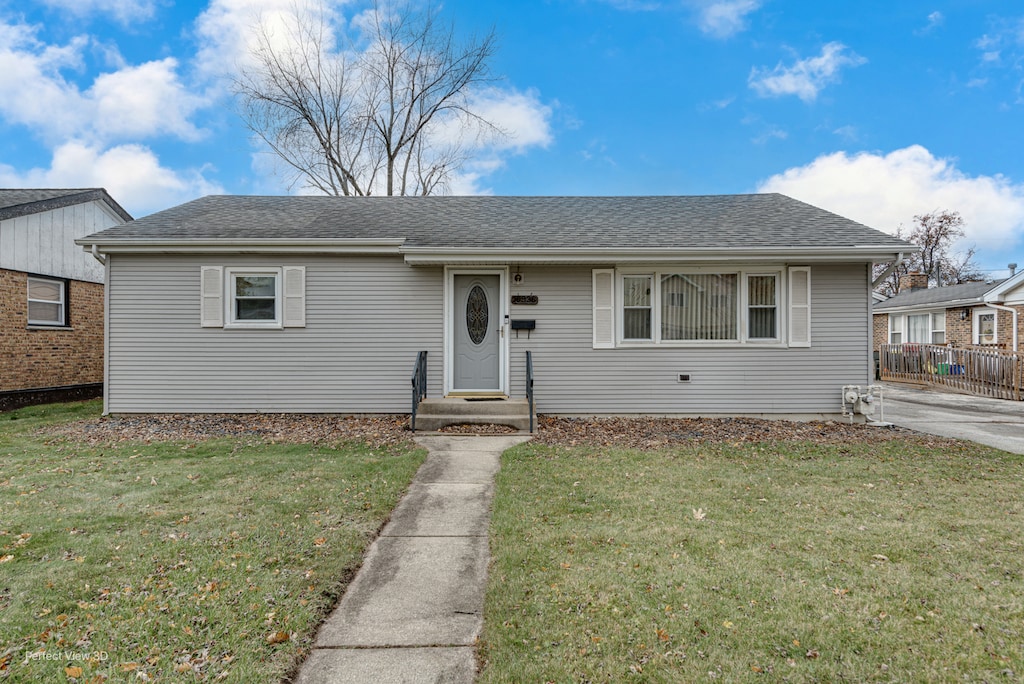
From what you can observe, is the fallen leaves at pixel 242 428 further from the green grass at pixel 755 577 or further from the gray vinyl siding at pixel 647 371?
the green grass at pixel 755 577

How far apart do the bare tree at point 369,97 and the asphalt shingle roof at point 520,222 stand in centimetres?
963

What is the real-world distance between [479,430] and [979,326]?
18.6 meters

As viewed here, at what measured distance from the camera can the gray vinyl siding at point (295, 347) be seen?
8.53 meters

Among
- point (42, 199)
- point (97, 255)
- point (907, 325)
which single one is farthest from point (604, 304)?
point (907, 325)

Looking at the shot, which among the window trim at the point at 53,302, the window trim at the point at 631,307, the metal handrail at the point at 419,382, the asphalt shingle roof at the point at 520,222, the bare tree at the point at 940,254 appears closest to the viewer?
the metal handrail at the point at 419,382

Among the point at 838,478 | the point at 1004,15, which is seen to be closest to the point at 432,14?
the point at 1004,15

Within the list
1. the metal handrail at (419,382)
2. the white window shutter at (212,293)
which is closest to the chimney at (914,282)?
the metal handrail at (419,382)

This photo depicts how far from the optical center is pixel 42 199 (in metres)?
11.0

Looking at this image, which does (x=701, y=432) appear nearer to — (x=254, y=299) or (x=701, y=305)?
(x=701, y=305)

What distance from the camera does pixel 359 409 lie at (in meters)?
8.62

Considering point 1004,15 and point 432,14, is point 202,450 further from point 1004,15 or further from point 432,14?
point 1004,15

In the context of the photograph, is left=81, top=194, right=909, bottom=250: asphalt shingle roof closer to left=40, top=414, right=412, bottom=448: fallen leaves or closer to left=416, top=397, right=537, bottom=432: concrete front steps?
left=416, top=397, right=537, bottom=432: concrete front steps

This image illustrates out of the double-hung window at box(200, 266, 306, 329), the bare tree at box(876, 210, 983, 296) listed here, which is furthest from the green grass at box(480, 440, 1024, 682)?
the bare tree at box(876, 210, 983, 296)

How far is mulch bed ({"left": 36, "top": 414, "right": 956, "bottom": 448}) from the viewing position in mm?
6941
